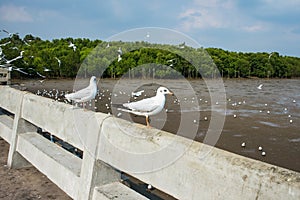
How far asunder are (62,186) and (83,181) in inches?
24.9

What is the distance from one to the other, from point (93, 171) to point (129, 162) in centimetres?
55

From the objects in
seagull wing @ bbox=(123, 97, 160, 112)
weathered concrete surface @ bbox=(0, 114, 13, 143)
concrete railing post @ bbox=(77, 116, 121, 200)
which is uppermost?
seagull wing @ bbox=(123, 97, 160, 112)

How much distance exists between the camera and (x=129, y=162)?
2867 millimetres

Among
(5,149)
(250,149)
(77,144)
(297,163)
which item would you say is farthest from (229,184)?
(250,149)

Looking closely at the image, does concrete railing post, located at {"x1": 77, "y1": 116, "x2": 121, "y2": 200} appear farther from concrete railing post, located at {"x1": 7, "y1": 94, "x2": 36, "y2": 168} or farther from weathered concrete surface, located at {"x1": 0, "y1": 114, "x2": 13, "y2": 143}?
weathered concrete surface, located at {"x1": 0, "y1": 114, "x2": 13, "y2": 143}

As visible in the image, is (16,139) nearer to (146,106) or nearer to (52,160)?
(52,160)

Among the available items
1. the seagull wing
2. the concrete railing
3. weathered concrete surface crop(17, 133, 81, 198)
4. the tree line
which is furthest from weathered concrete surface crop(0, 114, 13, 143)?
the seagull wing

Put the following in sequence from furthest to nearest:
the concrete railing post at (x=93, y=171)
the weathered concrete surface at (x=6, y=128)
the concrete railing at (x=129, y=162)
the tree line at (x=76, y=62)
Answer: the tree line at (x=76, y=62)
the weathered concrete surface at (x=6, y=128)
the concrete railing post at (x=93, y=171)
the concrete railing at (x=129, y=162)

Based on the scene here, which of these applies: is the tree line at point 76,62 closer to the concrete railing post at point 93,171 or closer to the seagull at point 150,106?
the seagull at point 150,106

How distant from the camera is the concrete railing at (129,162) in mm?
1861

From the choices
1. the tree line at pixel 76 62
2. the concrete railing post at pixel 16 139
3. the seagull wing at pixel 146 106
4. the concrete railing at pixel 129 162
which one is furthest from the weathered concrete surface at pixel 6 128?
the seagull wing at pixel 146 106

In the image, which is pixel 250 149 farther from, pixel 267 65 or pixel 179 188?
pixel 267 65

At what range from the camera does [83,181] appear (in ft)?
11.0

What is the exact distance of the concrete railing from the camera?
1.86 meters
